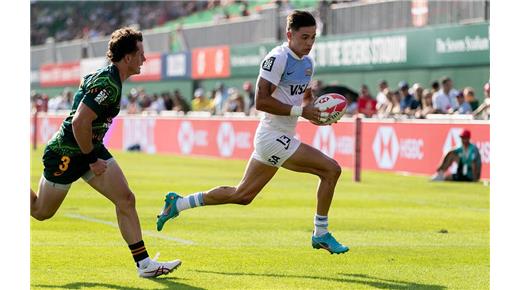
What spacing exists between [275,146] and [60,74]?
55.2 m

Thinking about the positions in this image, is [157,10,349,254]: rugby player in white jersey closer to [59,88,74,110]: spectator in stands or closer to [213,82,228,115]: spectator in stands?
[213,82,228,115]: spectator in stands

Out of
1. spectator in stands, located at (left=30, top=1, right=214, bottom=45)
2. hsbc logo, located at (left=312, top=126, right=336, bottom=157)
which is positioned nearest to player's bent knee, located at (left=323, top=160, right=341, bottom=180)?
hsbc logo, located at (left=312, top=126, right=336, bottom=157)

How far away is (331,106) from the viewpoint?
38.7ft

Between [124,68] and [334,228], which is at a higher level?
[124,68]

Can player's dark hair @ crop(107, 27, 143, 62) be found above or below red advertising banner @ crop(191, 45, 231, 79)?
below

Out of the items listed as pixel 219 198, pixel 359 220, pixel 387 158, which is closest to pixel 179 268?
pixel 219 198

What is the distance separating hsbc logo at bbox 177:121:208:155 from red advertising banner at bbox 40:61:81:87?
23124 millimetres

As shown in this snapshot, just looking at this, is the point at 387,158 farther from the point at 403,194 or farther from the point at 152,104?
the point at 152,104

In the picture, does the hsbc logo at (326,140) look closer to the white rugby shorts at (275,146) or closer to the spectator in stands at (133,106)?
the spectator in stands at (133,106)

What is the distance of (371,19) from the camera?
124 feet

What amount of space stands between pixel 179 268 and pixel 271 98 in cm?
182

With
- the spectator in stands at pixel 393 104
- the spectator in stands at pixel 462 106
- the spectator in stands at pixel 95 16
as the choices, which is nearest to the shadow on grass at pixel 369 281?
the spectator in stands at pixel 462 106

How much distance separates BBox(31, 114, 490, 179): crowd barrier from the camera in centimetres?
2708

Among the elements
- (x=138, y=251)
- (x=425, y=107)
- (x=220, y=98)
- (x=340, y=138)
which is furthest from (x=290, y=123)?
(x=220, y=98)
